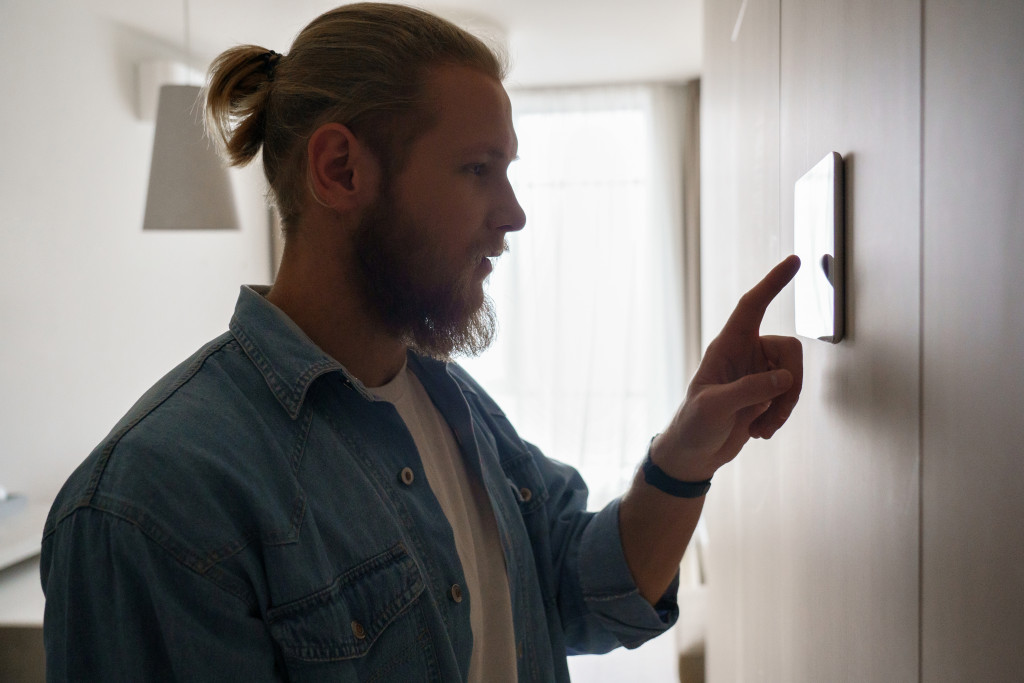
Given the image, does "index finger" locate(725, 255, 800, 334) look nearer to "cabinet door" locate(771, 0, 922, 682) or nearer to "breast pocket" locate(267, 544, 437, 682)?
"cabinet door" locate(771, 0, 922, 682)

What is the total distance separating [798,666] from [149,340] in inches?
128

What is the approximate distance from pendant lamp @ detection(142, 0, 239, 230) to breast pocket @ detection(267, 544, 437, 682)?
1684mm

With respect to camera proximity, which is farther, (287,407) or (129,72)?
(129,72)

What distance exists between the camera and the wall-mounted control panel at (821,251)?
658 millimetres

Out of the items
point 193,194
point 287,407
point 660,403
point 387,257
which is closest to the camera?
point 287,407

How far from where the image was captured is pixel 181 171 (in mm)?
2123

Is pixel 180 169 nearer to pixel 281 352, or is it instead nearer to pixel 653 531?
pixel 281 352

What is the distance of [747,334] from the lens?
78 cm

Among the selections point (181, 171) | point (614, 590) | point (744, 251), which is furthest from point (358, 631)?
point (181, 171)

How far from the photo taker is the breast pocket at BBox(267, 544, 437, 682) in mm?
653

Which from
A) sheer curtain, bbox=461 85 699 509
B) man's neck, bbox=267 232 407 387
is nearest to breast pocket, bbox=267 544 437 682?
man's neck, bbox=267 232 407 387

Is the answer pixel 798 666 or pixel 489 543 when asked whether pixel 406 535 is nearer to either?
pixel 489 543

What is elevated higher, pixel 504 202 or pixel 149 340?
pixel 504 202

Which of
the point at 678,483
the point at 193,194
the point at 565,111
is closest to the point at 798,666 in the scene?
the point at 678,483
